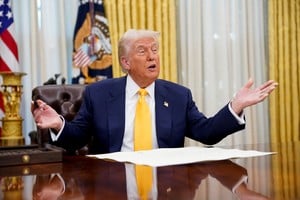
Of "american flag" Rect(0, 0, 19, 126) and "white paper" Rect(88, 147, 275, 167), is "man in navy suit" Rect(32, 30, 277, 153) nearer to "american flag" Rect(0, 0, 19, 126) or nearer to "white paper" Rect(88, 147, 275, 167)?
"white paper" Rect(88, 147, 275, 167)

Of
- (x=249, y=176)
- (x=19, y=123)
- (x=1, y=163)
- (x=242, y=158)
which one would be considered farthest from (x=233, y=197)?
(x=19, y=123)

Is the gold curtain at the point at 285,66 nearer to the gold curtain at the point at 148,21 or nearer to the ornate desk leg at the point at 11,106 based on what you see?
the gold curtain at the point at 148,21

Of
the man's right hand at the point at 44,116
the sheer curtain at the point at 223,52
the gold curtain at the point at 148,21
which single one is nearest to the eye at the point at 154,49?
the man's right hand at the point at 44,116

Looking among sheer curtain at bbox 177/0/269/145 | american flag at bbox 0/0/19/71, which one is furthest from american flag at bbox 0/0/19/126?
sheer curtain at bbox 177/0/269/145

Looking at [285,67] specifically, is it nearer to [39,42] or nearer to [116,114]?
[39,42]

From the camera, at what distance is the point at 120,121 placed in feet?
7.65

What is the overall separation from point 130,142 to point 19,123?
1.48 metres

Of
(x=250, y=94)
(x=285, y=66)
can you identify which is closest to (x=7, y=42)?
(x=250, y=94)

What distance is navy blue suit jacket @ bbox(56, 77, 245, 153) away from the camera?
2.28 meters

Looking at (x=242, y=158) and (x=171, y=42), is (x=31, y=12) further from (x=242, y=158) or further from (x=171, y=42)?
(x=242, y=158)

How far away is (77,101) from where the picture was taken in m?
2.73

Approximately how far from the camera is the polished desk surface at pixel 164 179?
1049mm

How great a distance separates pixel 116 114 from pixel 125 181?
1.14m

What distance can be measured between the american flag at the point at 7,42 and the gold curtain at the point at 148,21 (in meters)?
0.84
